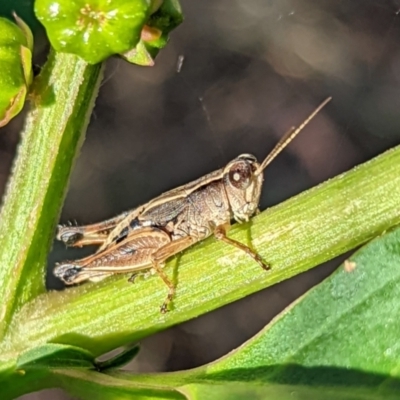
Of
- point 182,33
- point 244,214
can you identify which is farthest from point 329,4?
point 244,214

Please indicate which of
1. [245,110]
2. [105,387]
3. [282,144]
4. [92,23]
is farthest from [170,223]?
[245,110]

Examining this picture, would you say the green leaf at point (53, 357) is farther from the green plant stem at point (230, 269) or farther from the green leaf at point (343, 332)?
the green leaf at point (343, 332)

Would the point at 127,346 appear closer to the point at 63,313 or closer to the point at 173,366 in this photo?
the point at 63,313

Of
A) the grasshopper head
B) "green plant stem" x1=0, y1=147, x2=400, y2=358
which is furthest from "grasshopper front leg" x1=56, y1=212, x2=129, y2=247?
"green plant stem" x1=0, y1=147, x2=400, y2=358

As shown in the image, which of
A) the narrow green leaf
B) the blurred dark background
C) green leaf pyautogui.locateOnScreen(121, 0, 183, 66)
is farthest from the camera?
the blurred dark background

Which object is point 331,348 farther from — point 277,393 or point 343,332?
point 277,393

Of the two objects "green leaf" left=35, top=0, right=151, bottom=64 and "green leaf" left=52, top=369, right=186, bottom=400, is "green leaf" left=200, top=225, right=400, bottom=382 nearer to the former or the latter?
→ "green leaf" left=52, top=369, right=186, bottom=400
